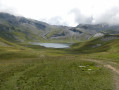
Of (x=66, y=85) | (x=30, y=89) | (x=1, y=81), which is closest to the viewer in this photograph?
(x=30, y=89)

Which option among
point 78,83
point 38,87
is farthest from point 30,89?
point 78,83

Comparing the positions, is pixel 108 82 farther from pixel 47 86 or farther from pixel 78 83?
pixel 47 86

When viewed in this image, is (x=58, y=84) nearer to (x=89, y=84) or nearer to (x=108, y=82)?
(x=89, y=84)

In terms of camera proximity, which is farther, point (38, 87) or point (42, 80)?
point (42, 80)

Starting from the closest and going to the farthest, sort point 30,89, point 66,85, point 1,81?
point 30,89 → point 66,85 → point 1,81

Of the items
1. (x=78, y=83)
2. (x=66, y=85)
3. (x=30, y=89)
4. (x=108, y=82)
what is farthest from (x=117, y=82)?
(x=30, y=89)

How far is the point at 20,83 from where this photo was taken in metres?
30.7

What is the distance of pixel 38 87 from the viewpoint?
28.3 m

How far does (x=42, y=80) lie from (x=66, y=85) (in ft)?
26.1

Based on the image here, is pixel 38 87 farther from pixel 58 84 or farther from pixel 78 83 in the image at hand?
pixel 78 83

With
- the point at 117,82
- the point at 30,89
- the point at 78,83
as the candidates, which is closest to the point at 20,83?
the point at 30,89

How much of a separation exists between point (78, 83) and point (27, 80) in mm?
15553

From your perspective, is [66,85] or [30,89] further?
[66,85]

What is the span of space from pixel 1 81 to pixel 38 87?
1252 centimetres
